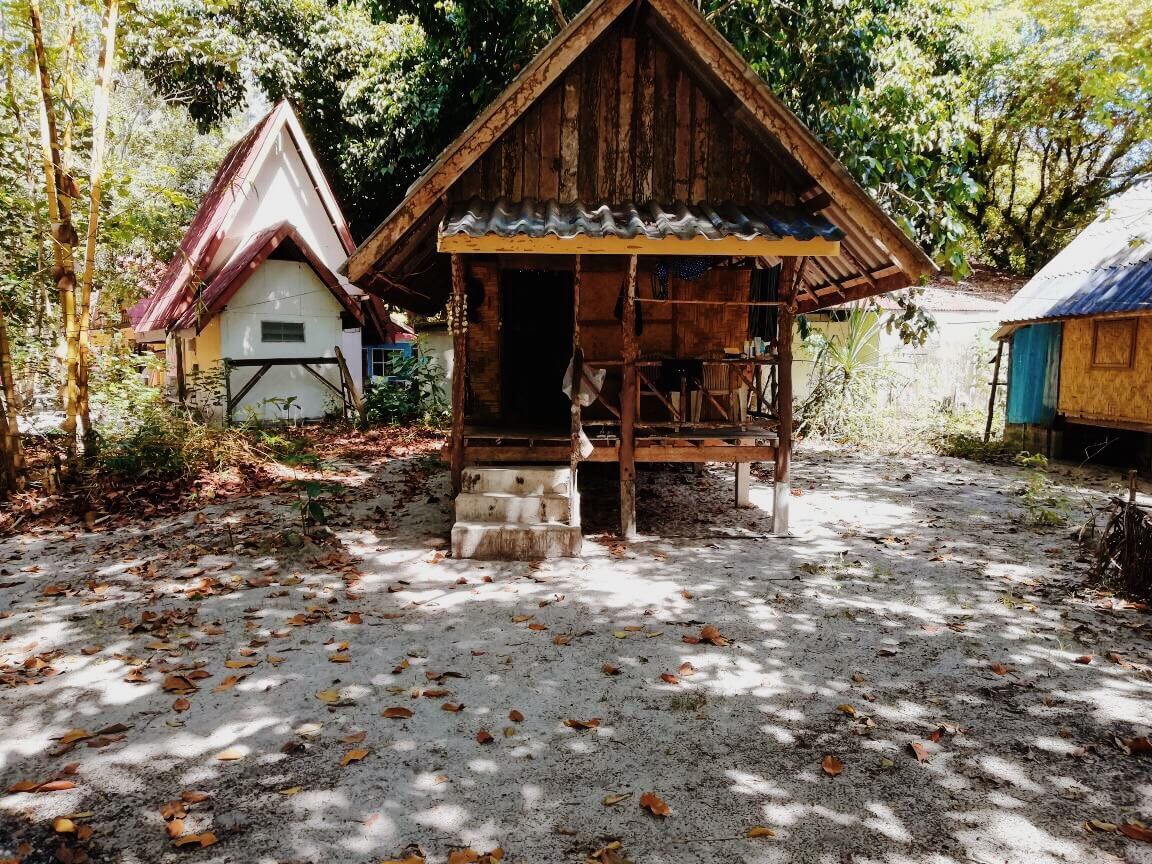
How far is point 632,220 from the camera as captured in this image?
22.5ft

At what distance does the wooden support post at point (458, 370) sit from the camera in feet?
24.3

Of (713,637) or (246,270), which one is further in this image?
(246,270)

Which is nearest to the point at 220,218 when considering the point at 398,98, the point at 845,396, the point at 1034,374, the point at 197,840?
the point at 398,98

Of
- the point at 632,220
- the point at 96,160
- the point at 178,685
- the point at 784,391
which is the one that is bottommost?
the point at 178,685

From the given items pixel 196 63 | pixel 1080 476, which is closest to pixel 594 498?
pixel 1080 476

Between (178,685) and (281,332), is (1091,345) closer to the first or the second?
(178,685)

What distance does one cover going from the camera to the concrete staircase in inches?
273

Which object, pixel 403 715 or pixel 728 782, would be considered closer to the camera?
pixel 728 782

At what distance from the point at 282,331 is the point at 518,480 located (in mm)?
11444

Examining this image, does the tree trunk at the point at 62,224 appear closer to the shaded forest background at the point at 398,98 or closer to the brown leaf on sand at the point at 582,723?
the shaded forest background at the point at 398,98

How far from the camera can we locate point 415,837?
2.91m

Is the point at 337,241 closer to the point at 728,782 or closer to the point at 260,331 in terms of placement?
the point at 260,331

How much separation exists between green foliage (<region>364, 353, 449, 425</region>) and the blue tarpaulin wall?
12.6 m

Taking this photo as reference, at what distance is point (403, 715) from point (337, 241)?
54.7 feet
